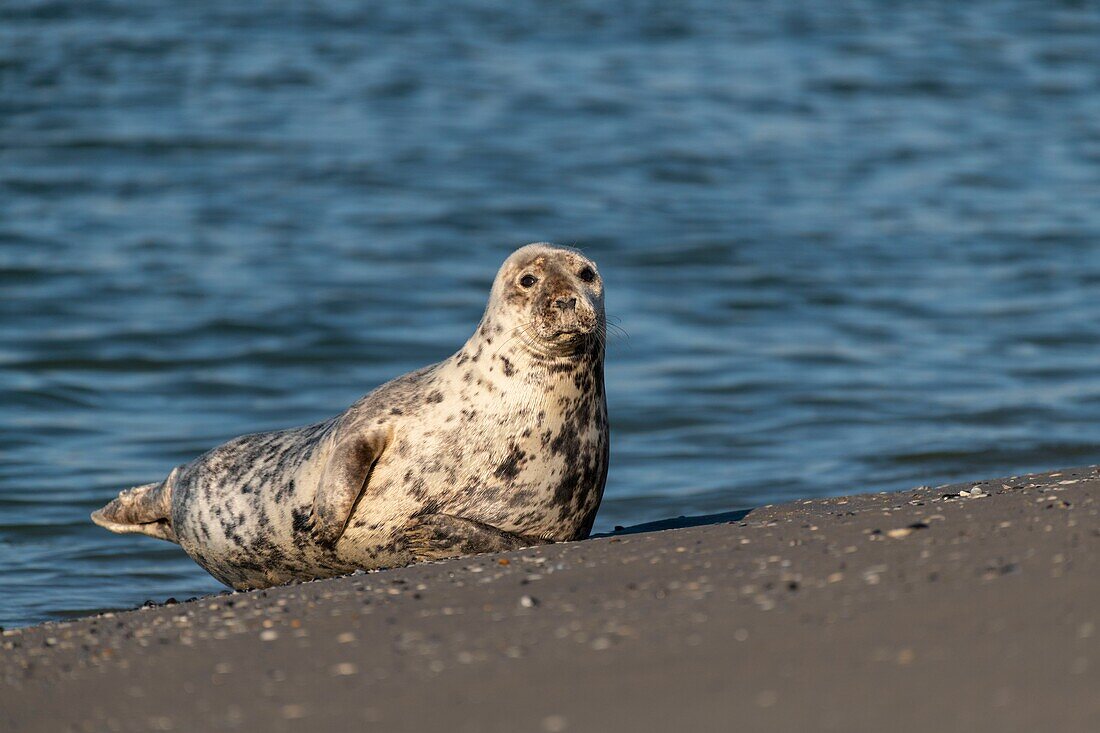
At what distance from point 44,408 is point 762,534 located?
236 inches

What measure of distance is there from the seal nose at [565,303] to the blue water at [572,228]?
2.12 meters

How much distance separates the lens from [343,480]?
5477 mm

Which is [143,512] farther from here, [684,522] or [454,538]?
[684,522]

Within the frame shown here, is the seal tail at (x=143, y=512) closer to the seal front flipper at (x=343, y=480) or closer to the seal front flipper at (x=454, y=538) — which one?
the seal front flipper at (x=343, y=480)

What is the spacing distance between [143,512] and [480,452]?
1.85 m

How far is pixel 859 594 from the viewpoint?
144 inches

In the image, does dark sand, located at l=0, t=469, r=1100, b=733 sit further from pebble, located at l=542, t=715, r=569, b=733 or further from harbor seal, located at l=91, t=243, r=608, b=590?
harbor seal, located at l=91, t=243, r=608, b=590

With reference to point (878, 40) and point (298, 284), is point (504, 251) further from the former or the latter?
point (878, 40)

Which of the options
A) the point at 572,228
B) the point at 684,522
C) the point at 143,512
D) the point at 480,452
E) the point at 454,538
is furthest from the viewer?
the point at 572,228

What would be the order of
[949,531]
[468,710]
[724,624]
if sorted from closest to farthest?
[468,710]
[724,624]
[949,531]

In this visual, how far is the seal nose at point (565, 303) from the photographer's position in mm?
5406

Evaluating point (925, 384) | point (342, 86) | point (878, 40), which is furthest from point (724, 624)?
point (878, 40)

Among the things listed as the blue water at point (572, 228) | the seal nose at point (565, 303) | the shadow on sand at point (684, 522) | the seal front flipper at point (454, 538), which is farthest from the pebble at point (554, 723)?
the blue water at point (572, 228)

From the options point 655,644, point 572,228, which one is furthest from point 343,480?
point 572,228
